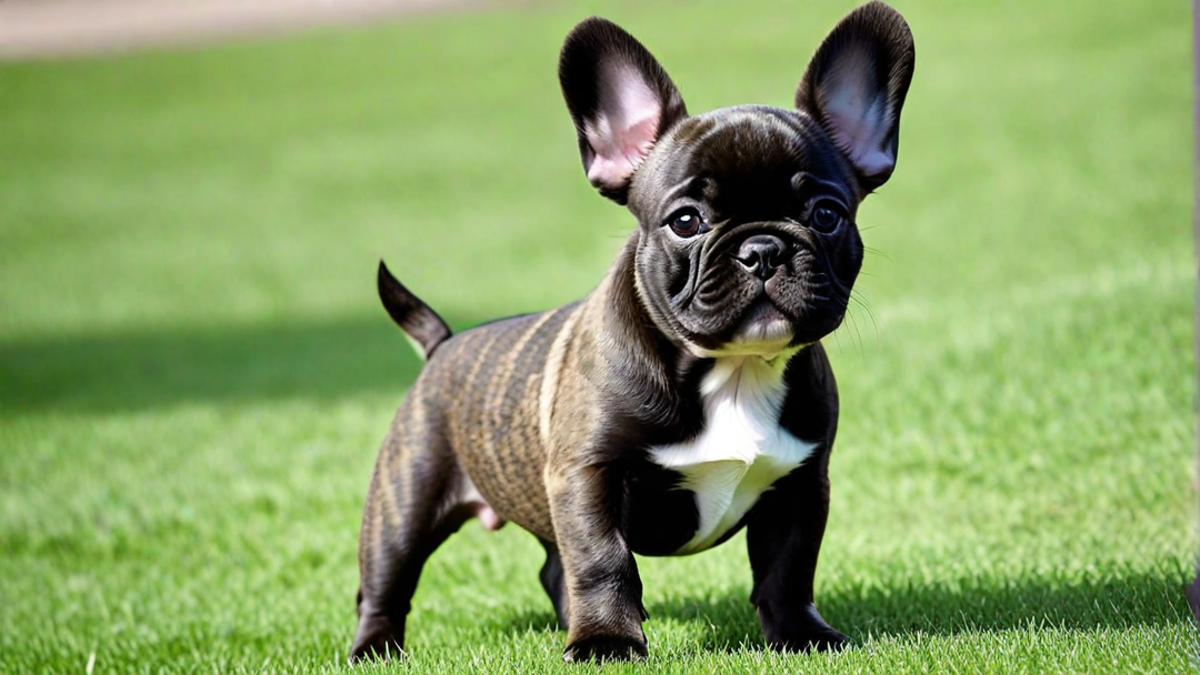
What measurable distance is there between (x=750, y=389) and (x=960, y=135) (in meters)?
17.4

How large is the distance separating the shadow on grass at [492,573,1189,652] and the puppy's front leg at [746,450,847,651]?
0.14 m

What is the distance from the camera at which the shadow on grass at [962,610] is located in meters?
4.50

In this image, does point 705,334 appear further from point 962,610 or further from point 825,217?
point 962,610

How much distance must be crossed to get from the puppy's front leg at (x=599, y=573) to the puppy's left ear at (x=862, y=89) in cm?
118

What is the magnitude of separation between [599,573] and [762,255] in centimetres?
103

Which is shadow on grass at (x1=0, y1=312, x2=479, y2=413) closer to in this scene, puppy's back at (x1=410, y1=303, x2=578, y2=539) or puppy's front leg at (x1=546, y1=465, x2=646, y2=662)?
puppy's back at (x1=410, y1=303, x2=578, y2=539)

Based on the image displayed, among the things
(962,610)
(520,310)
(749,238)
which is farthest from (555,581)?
(520,310)

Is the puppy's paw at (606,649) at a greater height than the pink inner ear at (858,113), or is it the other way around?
the pink inner ear at (858,113)

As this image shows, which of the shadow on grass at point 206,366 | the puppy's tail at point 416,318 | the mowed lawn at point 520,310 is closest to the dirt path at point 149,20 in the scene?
the mowed lawn at point 520,310

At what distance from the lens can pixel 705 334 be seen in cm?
381

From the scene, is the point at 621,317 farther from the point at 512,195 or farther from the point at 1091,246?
the point at 512,195

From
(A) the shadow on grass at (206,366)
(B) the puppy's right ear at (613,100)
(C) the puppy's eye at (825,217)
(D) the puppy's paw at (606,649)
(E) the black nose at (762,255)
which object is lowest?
(A) the shadow on grass at (206,366)

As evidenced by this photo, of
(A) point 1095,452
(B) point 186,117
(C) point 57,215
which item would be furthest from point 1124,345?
(B) point 186,117

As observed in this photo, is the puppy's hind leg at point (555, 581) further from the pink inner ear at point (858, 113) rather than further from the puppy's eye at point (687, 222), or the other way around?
the pink inner ear at point (858, 113)
